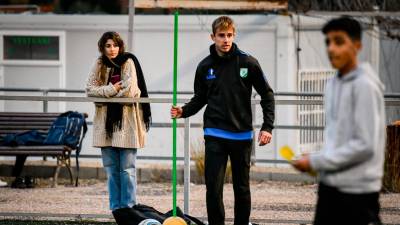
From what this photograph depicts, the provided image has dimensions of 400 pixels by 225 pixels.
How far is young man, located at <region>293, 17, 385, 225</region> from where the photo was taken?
20.9 feet

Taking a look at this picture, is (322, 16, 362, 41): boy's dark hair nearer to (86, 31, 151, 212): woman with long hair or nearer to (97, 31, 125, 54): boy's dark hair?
(86, 31, 151, 212): woman with long hair

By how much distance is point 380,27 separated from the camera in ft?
66.4

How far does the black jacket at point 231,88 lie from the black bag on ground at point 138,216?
1.21 m

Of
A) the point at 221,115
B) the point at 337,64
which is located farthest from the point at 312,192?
the point at 337,64

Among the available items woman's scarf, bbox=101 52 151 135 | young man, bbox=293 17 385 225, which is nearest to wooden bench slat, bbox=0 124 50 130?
woman's scarf, bbox=101 52 151 135

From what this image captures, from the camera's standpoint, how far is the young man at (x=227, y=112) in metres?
9.57

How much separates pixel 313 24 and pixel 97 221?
9.47 metres

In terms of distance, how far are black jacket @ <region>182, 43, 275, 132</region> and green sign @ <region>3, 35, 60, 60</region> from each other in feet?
35.6

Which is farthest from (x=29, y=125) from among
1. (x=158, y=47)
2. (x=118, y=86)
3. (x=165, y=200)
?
(x=118, y=86)

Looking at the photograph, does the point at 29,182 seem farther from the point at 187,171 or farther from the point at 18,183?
the point at 187,171

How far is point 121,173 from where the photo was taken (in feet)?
35.0

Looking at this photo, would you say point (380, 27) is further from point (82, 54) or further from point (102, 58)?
point (102, 58)

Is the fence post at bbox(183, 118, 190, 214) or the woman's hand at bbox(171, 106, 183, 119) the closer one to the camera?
the woman's hand at bbox(171, 106, 183, 119)

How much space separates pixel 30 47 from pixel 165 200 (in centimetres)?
746
